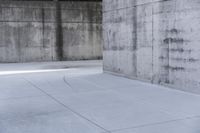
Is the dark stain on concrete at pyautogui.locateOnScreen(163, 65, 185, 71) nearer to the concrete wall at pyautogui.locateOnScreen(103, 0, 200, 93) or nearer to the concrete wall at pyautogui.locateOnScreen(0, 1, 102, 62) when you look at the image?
the concrete wall at pyautogui.locateOnScreen(103, 0, 200, 93)

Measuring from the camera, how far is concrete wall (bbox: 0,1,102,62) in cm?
1722

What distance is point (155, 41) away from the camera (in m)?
8.60

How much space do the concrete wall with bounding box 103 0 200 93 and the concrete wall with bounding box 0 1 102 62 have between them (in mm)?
6921

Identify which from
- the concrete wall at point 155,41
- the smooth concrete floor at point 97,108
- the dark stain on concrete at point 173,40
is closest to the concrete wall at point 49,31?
the concrete wall at point 155,41

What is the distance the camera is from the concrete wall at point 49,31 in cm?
1722

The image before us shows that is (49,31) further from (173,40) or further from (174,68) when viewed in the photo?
(174,68)

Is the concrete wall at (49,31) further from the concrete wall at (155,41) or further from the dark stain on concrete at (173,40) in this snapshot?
the dark stain on concrete at (173,40)

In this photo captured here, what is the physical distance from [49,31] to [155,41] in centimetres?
1038

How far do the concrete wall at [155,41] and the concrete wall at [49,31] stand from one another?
22.7 ft

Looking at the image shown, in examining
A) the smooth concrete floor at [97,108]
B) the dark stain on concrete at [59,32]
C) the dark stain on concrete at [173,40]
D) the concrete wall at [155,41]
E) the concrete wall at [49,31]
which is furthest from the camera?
the dark stain on concrete at [59,32]

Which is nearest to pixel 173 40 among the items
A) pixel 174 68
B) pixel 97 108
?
pixel 174 68

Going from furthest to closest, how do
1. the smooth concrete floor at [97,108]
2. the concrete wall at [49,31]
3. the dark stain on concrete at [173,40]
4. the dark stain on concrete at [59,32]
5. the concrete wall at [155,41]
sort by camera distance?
the dark stain on concrete at [59,32] < the concrete wall at [49,31] < the dark stain on concrete at [173,40] < the concrete wall at [155,41] < the smooth concrete floor at [97,108]

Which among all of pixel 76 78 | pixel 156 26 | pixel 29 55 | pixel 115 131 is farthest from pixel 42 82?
pixel 29 55

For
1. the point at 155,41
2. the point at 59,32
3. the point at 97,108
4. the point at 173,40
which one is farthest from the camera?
the point at 59,32
